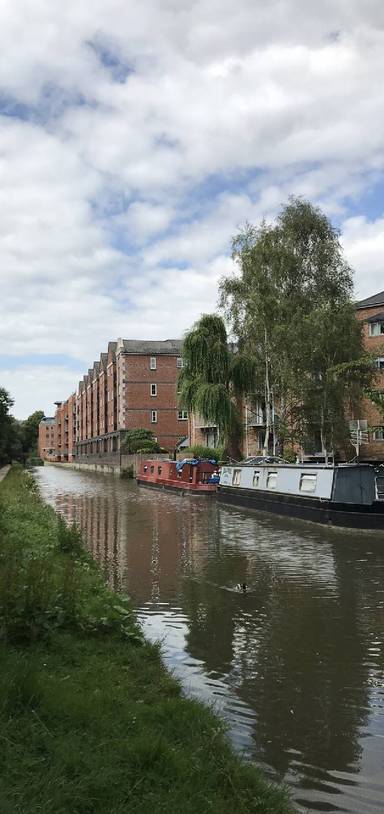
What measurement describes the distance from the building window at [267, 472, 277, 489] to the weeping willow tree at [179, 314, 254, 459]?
10269 mm

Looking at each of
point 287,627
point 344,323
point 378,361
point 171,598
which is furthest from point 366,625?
point 378,361

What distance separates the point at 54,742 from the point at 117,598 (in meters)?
4.58

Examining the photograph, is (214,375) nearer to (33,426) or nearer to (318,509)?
(318,509)

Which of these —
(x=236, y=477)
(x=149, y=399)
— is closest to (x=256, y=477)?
(x=236, y=477)

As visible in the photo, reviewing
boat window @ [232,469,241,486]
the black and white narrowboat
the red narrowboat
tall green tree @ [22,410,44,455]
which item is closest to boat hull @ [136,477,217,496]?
the red narrowboat

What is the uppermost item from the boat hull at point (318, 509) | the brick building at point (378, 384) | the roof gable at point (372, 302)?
the roof gable at point (372, 302)

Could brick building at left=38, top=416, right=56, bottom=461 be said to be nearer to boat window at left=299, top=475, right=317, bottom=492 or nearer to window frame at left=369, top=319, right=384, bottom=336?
window frame at left=369, top=319, right=384, bottom=336

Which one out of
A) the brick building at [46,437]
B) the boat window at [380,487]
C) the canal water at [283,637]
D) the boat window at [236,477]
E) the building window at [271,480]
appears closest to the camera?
the canal water at [283,637]

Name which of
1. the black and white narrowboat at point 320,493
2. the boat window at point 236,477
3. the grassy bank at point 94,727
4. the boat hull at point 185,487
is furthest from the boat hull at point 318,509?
the grassy bank at point 94,727

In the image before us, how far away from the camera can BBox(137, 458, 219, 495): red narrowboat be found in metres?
30.8

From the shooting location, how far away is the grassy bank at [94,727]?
3.31 metres

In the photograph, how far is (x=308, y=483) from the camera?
68.1 ft

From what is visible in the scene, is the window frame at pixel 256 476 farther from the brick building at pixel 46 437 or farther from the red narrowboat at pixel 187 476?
the brick building at pixel 46 437

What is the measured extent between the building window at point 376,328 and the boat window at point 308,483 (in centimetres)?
1639
